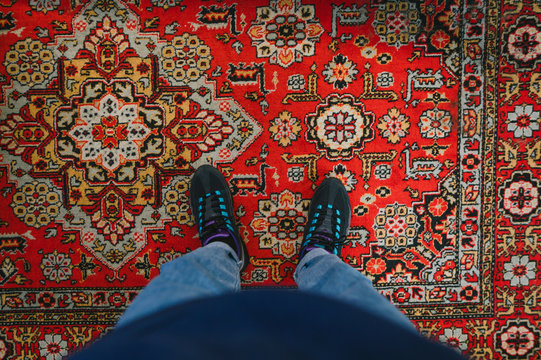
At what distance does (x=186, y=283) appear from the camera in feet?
2.54

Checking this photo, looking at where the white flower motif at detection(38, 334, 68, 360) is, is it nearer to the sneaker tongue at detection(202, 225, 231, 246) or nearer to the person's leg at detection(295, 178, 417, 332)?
the sneaker tongue at detection(202, 225, 231, 246)

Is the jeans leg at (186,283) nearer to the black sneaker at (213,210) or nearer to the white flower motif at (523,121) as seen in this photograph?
the black sneaker at (213,210)

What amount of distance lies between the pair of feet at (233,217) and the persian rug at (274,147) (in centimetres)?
5

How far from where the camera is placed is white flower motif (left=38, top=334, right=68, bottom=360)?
1.23 meters

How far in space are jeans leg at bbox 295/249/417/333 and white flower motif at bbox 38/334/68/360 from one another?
0.93m

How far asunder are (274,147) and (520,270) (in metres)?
1.01

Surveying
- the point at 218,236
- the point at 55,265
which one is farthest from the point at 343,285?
the point at 55,265

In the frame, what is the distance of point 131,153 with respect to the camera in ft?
3.98

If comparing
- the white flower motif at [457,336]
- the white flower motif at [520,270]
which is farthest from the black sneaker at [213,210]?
the white flower motif at [520,270]

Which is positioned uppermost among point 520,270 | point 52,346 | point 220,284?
point 220,284

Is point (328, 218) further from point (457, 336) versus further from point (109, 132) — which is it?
point (109, 132)

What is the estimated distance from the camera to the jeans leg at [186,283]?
71cm

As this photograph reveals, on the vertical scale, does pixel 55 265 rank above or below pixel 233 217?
below

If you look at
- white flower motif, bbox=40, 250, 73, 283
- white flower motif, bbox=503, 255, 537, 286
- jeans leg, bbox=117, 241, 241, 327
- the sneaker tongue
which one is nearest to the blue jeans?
jeans leg, bbox=117, 241, 241, 327
